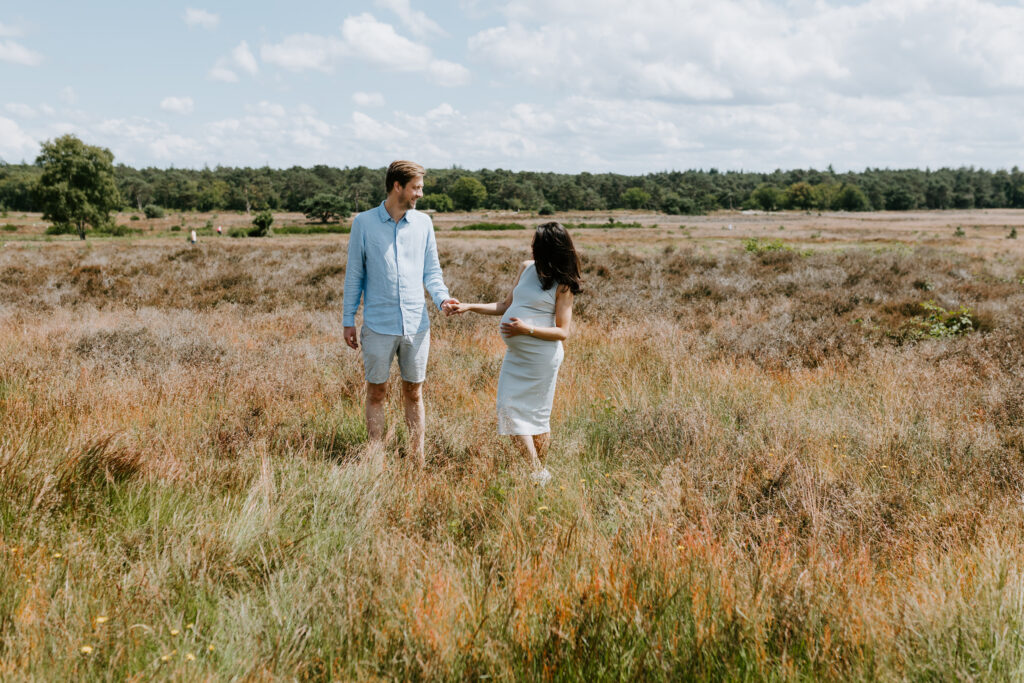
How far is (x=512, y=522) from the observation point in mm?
3209

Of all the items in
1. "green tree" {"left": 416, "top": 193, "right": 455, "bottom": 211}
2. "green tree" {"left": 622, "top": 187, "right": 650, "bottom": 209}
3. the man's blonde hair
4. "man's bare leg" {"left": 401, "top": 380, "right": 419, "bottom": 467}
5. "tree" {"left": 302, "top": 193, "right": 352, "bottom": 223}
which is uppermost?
"green tree" {"left": 622, "top": 187, "right": 650, "bottom": 209}

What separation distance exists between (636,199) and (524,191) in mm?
28103

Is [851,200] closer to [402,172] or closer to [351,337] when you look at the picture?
[402,172]

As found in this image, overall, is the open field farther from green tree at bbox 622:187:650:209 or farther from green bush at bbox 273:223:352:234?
green tree at bbox 622:187:650:209

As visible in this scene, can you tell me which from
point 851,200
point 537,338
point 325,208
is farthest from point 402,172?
point 851,200

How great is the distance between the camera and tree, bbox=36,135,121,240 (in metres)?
62.5

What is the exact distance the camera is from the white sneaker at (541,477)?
12.3 feet

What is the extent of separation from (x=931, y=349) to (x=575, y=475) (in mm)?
6382

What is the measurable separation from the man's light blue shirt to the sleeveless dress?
0.69 meters

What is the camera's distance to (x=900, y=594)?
2.59 m

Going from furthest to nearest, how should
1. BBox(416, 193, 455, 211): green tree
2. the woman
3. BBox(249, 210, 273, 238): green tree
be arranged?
BBox(416, 193, 455, 211): green tree → BBox(249, 210, 273, 238): green tree → the woman

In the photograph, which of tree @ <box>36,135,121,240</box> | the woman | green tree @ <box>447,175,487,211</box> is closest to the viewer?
the woman

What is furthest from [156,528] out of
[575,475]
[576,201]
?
[576,201]

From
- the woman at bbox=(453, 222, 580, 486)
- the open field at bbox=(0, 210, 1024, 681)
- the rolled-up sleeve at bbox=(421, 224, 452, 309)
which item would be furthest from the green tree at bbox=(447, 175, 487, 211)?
the woman at bbox=(453, 222, 580, 486)
